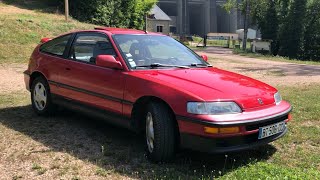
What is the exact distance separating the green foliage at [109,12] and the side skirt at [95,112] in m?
24.6

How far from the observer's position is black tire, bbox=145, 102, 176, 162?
4.25m

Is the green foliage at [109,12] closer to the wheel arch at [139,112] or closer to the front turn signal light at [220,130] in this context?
the wheel arch at [139,112]

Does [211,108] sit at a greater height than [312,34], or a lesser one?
lesser

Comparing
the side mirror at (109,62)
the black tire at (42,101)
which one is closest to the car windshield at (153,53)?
the side mirror at (109,62)

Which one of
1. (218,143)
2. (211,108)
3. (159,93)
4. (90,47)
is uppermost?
(90,47)

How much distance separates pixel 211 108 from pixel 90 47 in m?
2.44

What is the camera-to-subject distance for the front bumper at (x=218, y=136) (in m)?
3.97

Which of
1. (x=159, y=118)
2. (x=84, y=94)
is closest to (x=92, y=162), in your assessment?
(x=159, y=118)

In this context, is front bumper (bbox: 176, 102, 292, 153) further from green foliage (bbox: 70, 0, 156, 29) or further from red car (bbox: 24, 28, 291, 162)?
green foliage (bbox: 70, 0, 156, 29)

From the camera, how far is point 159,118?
4.29m

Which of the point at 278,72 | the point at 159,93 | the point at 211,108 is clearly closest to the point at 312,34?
the point at 278,72

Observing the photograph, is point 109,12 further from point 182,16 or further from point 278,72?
point 182,16

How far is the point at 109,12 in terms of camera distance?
31.0m

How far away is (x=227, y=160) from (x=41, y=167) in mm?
2094
